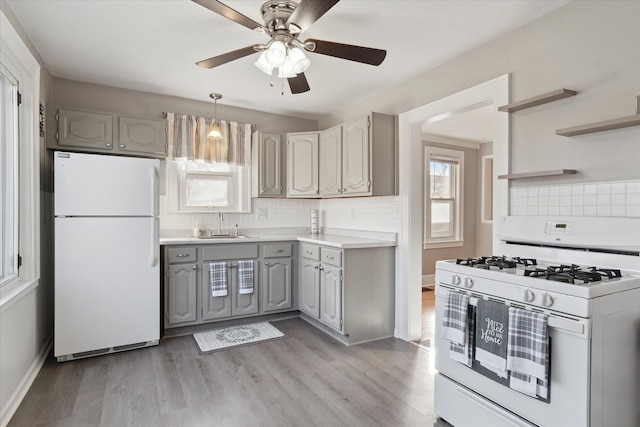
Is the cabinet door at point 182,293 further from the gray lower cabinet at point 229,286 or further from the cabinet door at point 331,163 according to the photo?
the cabinet door at point 331,163

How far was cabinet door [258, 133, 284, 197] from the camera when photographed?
4.14 metres

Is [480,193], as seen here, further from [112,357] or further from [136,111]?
[112,357]

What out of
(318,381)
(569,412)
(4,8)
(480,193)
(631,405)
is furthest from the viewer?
(480,193)

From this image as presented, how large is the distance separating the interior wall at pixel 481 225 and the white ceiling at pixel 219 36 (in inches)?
127

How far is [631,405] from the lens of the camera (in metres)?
1.58

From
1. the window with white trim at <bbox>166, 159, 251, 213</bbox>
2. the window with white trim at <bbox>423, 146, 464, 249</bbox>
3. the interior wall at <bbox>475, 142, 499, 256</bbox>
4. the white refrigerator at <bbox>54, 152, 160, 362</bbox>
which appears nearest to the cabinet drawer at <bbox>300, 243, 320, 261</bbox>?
the window with white trim at <bbox>166, 159, 251, 213</bbox>

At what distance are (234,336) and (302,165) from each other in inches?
78.6

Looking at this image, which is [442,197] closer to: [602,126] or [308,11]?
[602,126]

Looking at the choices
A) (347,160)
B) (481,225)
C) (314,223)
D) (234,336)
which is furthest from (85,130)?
(481,225)

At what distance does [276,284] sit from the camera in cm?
385

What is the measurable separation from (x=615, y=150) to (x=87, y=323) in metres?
3.77

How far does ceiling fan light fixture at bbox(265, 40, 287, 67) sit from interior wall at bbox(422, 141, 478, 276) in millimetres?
4305

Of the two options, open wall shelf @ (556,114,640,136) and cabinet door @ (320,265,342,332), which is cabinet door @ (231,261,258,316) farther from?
open wall shelf @ (556,114,640,136)

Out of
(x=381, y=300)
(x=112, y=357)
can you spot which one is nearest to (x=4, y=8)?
(x=112, y=357)
